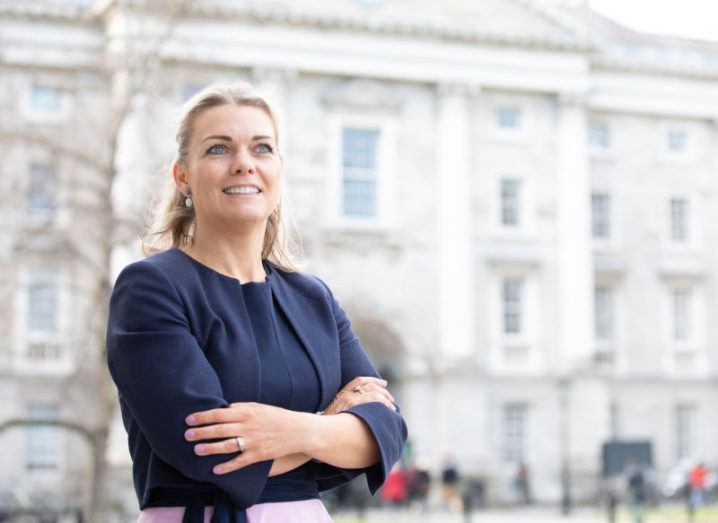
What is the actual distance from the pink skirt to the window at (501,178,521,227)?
41.2 meters

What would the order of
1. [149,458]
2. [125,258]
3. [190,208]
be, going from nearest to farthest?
[149,458] → [190,208] → [125,258]

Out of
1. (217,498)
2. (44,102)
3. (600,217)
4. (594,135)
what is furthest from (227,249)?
(600,217)

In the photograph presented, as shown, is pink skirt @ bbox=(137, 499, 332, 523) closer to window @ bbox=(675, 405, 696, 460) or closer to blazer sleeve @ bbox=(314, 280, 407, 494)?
blazer sleeve @ bbox=(314, 280, 407, 494)

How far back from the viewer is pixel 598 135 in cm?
4694

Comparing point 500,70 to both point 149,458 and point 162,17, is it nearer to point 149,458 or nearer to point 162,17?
point 162,17

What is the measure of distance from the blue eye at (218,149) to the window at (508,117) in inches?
1621

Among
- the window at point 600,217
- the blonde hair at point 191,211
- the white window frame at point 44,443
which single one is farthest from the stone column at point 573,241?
the blonde hair at point 191,211

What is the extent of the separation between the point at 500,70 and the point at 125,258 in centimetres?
1354

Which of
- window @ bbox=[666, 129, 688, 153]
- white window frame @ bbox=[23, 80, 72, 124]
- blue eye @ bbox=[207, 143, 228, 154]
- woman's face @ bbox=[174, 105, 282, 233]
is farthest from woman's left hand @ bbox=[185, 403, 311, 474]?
window @ bbox=[666, 129, 688, 153]

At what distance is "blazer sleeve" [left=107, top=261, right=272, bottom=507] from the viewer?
11.1ft

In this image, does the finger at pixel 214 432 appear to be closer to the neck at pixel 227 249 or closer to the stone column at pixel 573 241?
the neck at pixel 227 249

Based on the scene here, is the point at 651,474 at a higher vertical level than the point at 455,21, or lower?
lower

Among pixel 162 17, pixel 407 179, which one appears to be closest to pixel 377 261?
pixel 407 179

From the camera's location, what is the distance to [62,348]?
39.8 m
